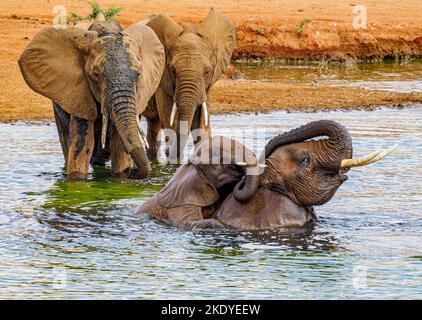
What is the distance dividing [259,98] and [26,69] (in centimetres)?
734

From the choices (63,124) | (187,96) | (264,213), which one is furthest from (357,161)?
(187,96)

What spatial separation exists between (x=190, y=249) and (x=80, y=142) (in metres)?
3.18

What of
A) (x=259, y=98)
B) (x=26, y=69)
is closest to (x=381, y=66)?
(x=259, y=98)

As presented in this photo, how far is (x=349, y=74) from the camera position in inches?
899

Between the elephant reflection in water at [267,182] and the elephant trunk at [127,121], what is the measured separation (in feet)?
5.50

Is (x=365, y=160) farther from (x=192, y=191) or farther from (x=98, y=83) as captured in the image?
(x=98, y=83)

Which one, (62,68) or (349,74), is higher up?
(62,68)

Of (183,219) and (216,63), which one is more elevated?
(216,63)

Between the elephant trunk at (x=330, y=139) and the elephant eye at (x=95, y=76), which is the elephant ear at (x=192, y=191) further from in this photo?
the elephant eye at (x=95, y=76)

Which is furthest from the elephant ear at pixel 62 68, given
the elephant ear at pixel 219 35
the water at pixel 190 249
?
the elephant ear at pixel 219 35

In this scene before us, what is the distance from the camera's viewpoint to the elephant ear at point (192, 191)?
9242mm

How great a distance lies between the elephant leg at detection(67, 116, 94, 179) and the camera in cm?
1165

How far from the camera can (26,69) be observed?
11898 mm
